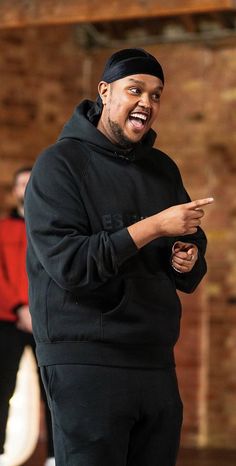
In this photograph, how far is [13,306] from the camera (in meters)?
4.84

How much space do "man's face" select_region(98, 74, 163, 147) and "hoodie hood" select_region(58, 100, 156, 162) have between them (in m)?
0.03

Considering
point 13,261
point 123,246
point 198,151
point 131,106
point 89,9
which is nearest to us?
point 123,246

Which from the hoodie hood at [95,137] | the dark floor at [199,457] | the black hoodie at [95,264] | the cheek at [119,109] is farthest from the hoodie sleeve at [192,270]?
the dark floor at [199,457]

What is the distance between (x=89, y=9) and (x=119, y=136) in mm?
3338

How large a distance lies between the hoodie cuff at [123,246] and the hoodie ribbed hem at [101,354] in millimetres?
196

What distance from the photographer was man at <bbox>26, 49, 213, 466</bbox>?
2.25 m

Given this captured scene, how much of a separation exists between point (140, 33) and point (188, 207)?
4971 mm

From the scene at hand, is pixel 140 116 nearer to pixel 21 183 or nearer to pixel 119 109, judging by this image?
pixel 119 109

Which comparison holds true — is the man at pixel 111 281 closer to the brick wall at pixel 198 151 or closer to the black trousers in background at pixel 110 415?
the black trousers in background at pixel 110 415

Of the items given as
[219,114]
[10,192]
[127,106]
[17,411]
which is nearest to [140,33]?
[219,114]

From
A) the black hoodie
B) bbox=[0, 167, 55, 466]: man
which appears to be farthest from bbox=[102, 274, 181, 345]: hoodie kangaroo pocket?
bbox=[0, 167, 55, 466]: man

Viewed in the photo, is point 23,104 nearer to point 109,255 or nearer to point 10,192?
point 10,192

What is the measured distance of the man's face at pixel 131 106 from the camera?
2.37 m

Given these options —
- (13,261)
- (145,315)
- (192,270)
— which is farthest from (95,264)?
(13,261)
